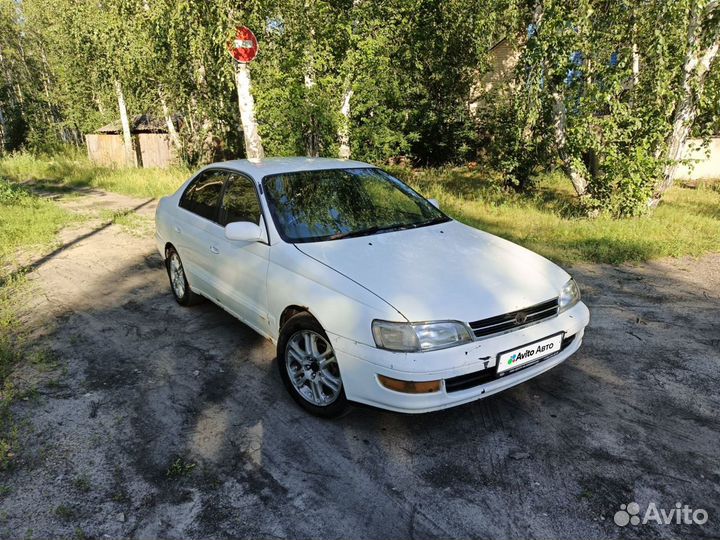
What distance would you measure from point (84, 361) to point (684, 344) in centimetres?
533

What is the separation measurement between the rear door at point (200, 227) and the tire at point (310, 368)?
1.37 m

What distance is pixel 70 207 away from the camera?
12.2 metres

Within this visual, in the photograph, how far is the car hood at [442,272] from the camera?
2.99m

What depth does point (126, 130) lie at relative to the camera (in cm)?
2155

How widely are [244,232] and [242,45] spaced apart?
689cm

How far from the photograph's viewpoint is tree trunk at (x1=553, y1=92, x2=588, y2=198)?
9.24 m

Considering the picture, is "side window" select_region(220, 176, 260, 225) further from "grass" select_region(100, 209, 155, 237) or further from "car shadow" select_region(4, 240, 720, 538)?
"grass" select_region(100, 209, 155, 237)

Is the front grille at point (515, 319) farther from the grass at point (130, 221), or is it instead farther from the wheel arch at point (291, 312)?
the grass at point (130, 221)

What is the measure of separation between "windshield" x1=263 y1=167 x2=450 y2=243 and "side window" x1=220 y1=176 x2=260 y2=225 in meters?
0.15

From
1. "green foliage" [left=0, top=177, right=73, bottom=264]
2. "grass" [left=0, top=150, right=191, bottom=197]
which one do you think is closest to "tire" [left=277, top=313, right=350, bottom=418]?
"green foliage" [left=0, top=177, right=73, bottom=264]

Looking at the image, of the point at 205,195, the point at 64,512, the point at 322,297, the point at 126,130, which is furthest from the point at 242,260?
the point at 126,130

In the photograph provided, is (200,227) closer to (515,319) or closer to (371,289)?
(371,289)

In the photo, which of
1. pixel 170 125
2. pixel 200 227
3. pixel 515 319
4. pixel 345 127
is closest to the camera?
pixel 515 319

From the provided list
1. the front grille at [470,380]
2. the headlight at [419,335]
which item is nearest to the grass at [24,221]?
the headlight at [419,335]
